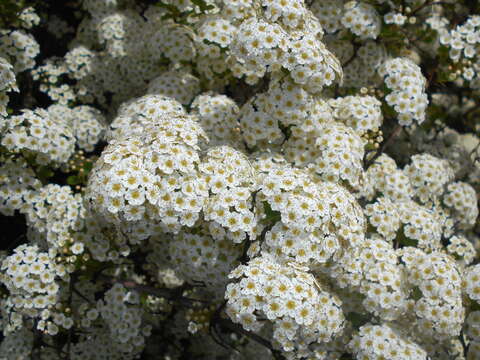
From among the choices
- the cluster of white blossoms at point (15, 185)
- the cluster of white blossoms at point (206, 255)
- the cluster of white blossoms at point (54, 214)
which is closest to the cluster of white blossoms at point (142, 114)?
the cluster of white blossoms at point (54, 214)

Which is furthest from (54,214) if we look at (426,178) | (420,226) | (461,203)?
(461,203)

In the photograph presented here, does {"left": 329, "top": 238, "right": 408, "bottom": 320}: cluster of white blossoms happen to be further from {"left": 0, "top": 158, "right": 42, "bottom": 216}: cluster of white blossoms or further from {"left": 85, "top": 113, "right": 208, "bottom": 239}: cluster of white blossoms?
{"left": 0, "top": 158, "right": 42, "bottom": 216}: cluster of white blossoms

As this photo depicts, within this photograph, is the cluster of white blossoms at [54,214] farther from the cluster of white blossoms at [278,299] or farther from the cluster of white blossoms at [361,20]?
the cluster of white blossoms at [361,20]

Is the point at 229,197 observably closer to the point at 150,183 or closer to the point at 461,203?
the point at 150,183

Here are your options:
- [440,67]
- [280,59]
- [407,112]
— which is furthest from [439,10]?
[280,59]

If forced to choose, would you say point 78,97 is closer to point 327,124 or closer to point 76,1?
point 76,1

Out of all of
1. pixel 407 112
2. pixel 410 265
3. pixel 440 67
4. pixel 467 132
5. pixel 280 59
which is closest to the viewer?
pixel 280 59
